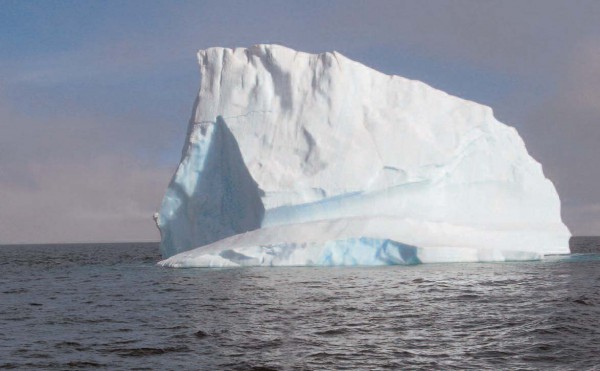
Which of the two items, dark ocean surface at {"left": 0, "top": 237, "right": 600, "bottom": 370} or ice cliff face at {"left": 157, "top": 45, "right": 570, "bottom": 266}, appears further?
ice cliff face at {"left": 157, "top": 45, "right": 570, "bottom": 266}

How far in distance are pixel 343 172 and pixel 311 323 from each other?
10.4 metres

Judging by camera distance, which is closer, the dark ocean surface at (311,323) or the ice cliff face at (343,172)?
the dark ocean surface at (311,323)

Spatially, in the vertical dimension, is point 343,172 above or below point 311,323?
above

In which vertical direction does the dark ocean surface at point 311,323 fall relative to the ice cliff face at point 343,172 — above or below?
below

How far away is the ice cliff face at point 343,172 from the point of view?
18.6m

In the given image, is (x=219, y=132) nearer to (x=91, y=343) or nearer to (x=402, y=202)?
(x=402, y=202)

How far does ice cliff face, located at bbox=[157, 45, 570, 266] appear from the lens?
1858 centimetres

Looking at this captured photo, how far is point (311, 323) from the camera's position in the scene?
937 cm

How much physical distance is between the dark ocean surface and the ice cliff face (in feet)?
9.47

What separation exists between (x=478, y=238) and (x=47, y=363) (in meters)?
14.3

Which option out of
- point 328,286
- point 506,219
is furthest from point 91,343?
point 506,219

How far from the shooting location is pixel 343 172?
19438 mm

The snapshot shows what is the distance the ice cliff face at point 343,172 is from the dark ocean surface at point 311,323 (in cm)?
289

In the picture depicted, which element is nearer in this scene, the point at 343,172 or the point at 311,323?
the point at 311,323
